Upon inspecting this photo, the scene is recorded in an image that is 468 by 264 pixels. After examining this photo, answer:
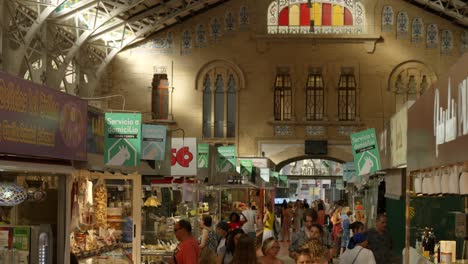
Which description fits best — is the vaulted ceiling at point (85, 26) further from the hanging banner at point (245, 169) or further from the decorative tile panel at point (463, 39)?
the hanging banner at point (245, 169)

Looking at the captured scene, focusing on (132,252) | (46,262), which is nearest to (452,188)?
(46,262)

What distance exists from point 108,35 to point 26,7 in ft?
28.8

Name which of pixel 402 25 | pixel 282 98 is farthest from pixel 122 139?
pixel 402 25

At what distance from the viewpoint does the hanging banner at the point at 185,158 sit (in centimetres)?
1362

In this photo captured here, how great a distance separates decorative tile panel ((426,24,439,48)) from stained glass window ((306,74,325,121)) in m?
4.12

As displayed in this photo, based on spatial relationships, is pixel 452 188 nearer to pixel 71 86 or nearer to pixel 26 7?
pixel 26 7

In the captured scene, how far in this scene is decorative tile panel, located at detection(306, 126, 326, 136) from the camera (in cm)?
3359

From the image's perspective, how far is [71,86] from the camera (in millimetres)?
29406

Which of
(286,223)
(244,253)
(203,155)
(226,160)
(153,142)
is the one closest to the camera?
(244,253)

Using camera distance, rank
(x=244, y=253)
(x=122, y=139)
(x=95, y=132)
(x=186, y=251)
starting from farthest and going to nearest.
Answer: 1. (x=122, y=139)
2. (x=186, y=251)
3. (x=95, y=132)
4. (x=244, y=253)

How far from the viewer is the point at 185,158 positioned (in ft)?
45.0

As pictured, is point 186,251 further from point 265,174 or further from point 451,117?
point 265,174

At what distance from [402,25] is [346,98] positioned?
3.34m

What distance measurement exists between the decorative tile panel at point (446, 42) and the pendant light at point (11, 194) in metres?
28.7
